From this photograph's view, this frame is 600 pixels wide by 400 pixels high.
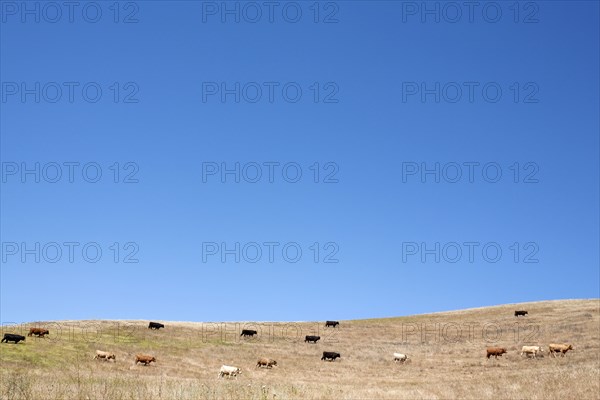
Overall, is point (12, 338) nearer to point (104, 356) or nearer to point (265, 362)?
point (104, 356)

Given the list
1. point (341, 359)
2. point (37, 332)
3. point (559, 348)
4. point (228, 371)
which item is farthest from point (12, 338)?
point (559, 348)

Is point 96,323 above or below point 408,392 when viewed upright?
above

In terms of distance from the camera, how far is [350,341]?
210ft

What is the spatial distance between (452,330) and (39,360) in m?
48.7

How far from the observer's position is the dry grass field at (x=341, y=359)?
77.4 feet

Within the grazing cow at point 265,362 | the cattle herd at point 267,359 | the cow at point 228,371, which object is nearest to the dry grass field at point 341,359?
the cattle herd at point 267,359

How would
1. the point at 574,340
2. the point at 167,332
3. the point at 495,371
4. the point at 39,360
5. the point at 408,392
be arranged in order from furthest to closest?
the point at 167,332
the point at 574,340
the point at 495,371
the point at 39,360
the point at 408,392

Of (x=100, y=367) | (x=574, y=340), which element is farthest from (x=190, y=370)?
(x=574, y=340)

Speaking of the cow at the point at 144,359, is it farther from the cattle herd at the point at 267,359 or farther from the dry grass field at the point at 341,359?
the dry grass field at the point at 341,359

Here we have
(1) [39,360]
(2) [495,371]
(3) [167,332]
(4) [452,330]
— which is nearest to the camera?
(1) [39,360]

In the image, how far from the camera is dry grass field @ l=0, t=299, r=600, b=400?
23.6 meters

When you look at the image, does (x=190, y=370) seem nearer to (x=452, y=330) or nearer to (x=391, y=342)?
(x=391, y=342)

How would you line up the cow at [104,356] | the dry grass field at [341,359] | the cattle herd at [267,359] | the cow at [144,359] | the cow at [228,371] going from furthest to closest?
1. the cow at [144,359]
2. the cow at [104,356]
3. the cattle herd at [267,359]
4. the cow at [228,371]
5. the dry grass field at [341,359]

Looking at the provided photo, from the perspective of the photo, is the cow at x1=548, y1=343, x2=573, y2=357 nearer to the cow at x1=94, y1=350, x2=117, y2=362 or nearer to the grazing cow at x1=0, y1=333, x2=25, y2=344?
the cow at x1=94, y1=350, x2=117, y2=362
